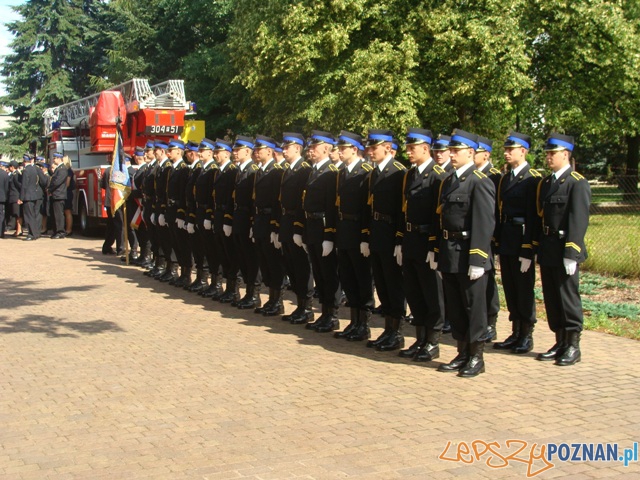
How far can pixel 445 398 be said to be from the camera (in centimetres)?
702

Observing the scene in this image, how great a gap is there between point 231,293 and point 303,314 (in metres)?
1.97

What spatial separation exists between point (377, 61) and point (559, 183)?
13785 mm

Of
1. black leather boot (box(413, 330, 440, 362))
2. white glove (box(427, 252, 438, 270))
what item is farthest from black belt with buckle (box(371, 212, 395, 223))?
black leather boot (box(413, 330, 440, 362))

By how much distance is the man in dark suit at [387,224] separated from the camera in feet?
28.8

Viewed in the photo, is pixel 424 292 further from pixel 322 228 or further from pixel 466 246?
pixel 322 228

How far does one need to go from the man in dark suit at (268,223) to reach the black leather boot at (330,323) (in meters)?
1.18

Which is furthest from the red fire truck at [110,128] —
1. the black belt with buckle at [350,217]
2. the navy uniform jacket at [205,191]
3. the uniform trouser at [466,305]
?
the uniform trouser at [466,305]

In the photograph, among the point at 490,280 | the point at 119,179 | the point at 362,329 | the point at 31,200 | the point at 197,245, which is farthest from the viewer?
the point at 31,200

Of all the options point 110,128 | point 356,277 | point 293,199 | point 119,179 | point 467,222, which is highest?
point 110,128

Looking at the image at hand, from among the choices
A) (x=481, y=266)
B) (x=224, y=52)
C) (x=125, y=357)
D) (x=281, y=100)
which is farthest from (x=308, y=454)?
(x=224, y=52)

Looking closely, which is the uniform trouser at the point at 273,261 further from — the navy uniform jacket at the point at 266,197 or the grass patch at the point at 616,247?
the grass patch at the point at 616,247

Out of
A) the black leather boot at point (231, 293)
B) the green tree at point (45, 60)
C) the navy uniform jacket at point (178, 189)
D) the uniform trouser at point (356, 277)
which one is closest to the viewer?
the uniform trouser at point (356, 277)

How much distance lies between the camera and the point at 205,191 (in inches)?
494

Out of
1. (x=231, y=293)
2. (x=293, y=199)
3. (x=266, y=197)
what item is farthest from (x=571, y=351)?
(x=231, y=293)
